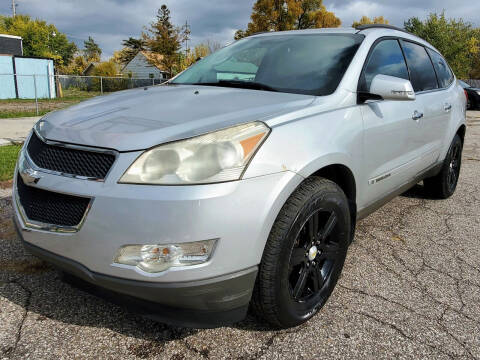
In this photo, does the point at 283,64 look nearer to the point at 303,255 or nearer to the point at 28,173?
the point at 303,255

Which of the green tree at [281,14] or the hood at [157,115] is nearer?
the hood at [157,115]

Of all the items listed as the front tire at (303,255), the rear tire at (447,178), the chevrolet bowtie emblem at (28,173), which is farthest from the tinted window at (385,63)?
the chevrolet bowtie emblem at (28,173)

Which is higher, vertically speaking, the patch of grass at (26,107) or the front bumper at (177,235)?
the front bumper at (177,235)

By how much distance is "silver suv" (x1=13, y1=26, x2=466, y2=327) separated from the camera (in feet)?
5.31

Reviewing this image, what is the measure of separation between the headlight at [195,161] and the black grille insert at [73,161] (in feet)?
0.44

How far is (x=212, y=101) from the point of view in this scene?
2215 millimetres

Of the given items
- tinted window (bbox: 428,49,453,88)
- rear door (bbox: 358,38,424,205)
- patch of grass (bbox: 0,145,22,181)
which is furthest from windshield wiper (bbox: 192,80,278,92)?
patch of grass (bbox: 0,145,22,181)

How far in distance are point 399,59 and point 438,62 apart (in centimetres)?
128

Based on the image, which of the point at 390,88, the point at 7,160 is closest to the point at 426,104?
the point at 390,88

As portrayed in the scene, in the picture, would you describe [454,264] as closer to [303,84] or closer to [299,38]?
[303,84]

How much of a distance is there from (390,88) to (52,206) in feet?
6.63

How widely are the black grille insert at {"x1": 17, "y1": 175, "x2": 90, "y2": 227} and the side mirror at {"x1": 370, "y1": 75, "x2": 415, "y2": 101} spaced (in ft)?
5.99

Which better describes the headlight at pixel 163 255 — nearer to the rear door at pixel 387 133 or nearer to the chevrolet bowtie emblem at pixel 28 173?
the chevrolet bowtie emblem at pixel 28 173

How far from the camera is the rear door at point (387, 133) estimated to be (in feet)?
8.39
